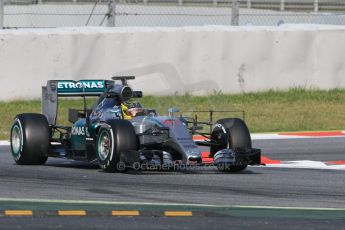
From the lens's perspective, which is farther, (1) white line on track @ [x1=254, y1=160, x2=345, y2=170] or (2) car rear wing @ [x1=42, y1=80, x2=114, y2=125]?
(2) car rear wing @ [x1=42, y1=80, x2=114, y2=125]

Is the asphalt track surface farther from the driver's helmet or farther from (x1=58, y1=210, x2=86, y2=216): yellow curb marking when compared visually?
the driver's helmet

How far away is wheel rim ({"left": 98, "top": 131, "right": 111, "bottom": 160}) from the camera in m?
12.4

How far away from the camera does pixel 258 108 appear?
19828mm

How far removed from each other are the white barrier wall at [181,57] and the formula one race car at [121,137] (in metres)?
4.47

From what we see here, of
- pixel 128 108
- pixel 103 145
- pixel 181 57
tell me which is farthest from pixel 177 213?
pixel 181 57

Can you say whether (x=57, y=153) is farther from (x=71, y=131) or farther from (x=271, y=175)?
(x=271, y=175)

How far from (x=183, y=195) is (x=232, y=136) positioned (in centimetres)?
224

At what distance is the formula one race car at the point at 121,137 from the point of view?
12.2 metres

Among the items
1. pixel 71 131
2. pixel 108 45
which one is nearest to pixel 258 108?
pixel 108 45

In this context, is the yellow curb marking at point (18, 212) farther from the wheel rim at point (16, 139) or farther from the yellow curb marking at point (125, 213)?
the wheel rim at point (16, 139)

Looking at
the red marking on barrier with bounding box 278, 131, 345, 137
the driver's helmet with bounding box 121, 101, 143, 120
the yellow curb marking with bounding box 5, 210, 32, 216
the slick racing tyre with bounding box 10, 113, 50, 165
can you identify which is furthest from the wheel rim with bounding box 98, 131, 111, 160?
the red marking on barrier with bounding box 278, 131, 345, 137

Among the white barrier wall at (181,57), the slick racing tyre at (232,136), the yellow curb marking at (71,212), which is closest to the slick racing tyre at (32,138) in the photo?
the slick racing tyre at (232,136)

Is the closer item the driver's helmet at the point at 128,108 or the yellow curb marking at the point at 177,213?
the yellow curb marking at the point at 177,213

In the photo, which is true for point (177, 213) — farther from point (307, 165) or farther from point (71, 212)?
point (307, 165)
